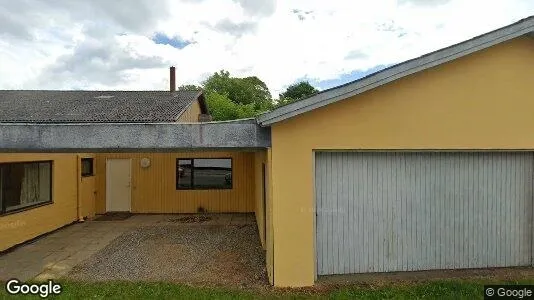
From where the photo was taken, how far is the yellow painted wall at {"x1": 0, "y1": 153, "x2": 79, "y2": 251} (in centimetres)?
789

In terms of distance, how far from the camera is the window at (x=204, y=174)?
41.3 ft

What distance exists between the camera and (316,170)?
5641 mm

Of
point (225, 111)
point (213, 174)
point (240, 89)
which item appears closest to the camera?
point (213, 174)

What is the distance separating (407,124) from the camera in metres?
5.49

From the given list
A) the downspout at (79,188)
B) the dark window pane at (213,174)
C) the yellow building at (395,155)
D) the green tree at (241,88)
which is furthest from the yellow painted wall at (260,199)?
the green tree at (241,88)

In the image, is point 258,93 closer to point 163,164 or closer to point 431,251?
point 163,164

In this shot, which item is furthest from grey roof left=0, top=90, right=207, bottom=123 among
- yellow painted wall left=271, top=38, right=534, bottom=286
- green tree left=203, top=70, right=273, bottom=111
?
green tree left=203, top=70, right=273, bottom=111

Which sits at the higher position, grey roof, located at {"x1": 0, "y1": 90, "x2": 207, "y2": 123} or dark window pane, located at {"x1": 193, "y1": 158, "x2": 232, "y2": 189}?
grey roof, located at {"x1": 0, "y1": 90, "x2": 207, "y2": 123}

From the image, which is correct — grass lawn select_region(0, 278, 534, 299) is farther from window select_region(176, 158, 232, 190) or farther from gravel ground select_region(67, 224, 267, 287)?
window select_region(176, 158, 232, 190)

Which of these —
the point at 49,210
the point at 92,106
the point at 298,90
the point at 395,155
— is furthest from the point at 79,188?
the point at 298,90

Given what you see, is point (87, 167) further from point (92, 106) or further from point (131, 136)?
point (131, 136)

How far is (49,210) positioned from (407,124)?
9643 millimetres

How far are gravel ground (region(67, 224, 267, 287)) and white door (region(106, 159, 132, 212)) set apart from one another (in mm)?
3416

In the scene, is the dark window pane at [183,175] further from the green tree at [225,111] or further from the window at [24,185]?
the green tree at [225,111]
